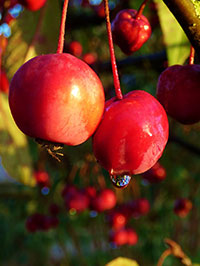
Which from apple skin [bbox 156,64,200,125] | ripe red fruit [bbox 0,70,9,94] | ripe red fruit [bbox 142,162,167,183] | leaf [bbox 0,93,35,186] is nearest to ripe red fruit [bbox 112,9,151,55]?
apple skin [bbox 156,64,200,125]

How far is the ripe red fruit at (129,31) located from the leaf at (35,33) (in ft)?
0.80

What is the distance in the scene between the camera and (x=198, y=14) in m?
0.36

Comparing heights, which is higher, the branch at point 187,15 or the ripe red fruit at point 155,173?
the branch at point 187,15

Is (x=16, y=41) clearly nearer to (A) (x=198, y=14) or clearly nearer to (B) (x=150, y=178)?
(A) (x=198, y=14)

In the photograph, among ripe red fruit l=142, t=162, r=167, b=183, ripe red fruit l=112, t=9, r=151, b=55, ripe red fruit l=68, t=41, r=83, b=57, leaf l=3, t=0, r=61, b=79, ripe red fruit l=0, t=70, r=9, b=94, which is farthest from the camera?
ripe red fruit l=142, t=162, r=167, b=183

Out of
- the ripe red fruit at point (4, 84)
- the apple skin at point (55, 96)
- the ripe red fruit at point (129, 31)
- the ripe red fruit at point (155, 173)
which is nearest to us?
the apple skin at point (55, 96)

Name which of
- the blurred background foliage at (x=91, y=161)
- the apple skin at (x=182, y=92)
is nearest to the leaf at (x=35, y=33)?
the blurred background foliage at (x=91, y=161)

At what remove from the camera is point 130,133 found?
375mm

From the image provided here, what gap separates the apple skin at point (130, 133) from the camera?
0.37 meters

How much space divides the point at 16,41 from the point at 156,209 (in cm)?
338

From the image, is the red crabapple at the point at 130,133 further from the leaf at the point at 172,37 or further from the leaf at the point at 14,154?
the leaf at the point at 14,154

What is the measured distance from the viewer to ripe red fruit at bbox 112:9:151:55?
1.79 ft

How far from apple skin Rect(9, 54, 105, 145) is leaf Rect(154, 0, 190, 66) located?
248 millimetres

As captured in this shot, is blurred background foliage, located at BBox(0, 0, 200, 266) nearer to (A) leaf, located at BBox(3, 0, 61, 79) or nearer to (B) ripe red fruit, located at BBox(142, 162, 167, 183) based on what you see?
(A) leaf, located at BBox(3, 0, 61, 79)
